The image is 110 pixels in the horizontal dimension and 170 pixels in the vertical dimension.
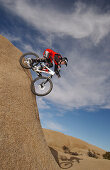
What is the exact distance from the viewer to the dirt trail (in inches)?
200

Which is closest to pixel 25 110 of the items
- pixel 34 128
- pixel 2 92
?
pixel 34 128

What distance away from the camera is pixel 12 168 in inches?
187

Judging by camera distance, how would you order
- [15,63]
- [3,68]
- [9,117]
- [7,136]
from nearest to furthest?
[7,136] → [9,117] → [3,68] → [15,63]

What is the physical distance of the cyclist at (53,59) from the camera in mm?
8679

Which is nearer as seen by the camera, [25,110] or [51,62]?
[25,110]

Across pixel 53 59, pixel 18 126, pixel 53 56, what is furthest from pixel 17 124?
pixel 53 56

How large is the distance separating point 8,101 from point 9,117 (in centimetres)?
81

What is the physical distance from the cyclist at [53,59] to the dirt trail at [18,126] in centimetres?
171

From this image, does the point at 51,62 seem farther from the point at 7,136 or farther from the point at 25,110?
the point at 7,136

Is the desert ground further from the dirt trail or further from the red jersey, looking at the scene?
the red jersey

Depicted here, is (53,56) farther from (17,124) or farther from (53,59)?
(17,124)

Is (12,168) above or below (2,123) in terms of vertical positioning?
below

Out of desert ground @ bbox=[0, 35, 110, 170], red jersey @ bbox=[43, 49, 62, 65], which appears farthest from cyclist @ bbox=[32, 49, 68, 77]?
desert ground @ bbox=[0, 35, 110, 170]

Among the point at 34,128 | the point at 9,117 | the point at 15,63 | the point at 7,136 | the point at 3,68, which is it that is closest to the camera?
the point at 7,136
